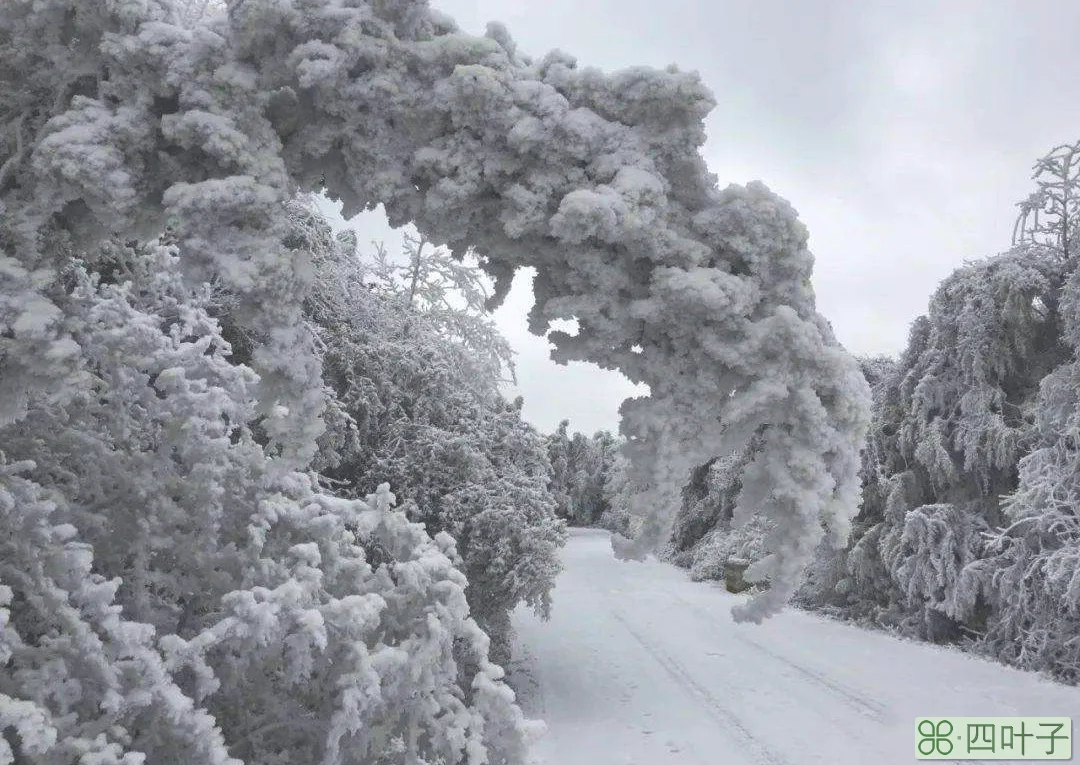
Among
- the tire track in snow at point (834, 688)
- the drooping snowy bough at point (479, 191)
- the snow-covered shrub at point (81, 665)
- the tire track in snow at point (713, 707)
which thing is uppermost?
the drooping snowy bough at point (479, 191)

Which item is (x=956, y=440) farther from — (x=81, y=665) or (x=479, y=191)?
(x=81, y=665)

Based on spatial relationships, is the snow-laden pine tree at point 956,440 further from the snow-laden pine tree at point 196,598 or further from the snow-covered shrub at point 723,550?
the snow-laden pine tree at point 196,598

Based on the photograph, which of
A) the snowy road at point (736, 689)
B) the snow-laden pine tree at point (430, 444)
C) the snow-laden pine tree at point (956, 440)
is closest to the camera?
the snowy road at point (736, 689)

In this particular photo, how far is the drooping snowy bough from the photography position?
6.41 ft

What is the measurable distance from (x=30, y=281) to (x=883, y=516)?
41.3 ft

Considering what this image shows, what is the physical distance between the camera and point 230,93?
2.01 metres

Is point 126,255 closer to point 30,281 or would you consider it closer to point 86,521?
point 86,521

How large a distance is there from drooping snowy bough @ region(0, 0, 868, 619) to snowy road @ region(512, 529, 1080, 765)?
16.4 feet

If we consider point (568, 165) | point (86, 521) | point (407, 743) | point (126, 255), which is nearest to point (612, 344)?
point (568, 165)

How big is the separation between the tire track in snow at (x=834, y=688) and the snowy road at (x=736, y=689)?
20 mm

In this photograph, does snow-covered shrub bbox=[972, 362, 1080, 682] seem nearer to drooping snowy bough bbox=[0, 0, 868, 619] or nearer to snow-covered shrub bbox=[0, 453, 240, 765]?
drooping snowy bough bbox=[0, 0, 868, 619]

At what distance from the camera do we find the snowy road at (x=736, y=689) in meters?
6.57

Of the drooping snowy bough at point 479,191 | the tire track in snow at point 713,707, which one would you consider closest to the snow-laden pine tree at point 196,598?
the drooping snowy bough at point 479,191

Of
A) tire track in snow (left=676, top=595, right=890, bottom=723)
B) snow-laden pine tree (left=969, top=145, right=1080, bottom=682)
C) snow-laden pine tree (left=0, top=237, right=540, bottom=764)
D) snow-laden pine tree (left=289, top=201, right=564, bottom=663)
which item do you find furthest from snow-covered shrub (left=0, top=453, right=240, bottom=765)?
snow-laden pine tree (left=969, top=145, right=1080, bottom=682)
